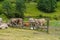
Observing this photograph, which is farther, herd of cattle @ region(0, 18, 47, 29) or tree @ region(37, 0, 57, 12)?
tree @ region(37, 0, 57, 12)

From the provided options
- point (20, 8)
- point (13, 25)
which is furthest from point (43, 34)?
point (20, 8)

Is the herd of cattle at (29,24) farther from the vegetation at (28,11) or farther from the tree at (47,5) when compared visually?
the tree at (47,5)

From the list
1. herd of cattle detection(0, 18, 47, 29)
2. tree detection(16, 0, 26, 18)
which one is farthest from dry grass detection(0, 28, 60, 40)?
tree detection(16, 0, 26, 18)

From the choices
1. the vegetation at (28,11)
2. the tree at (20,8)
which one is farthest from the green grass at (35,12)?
the tree at (20,8)

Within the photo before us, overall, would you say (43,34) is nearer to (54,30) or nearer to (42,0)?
(54,30)

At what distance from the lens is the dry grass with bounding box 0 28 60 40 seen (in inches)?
728

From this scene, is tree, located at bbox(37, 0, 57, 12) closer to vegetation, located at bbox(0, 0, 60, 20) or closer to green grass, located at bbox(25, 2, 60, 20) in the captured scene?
vegetation, located at bbox(0, 0, 60, 20)

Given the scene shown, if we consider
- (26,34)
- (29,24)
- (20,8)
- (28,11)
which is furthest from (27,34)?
(28,11)

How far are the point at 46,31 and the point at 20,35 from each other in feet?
8.46

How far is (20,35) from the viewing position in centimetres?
1952

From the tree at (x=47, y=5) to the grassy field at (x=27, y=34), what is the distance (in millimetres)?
17766

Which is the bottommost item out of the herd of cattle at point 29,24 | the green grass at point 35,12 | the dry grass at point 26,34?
the dry grass at point 26,34

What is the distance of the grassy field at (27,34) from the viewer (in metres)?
18.5

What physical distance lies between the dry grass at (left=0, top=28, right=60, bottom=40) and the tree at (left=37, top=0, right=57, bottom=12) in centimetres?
1786
